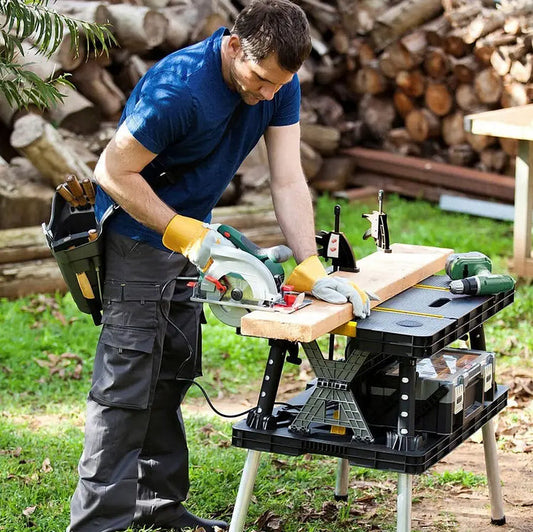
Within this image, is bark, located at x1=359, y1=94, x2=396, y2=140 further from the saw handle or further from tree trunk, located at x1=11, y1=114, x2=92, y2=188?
the saw handle

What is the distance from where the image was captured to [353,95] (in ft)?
32.7

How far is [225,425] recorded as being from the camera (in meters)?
5.18

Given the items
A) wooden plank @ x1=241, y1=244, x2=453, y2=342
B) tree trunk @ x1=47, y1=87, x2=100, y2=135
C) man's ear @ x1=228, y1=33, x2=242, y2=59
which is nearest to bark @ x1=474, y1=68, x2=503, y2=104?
tree trunk @ x1=47, y1=87, x2=100, y2=135

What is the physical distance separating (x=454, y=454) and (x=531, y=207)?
2.38 metres

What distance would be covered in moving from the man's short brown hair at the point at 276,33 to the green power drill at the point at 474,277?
1.00 metres

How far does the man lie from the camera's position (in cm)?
334

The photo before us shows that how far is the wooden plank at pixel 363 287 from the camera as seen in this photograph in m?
3.09

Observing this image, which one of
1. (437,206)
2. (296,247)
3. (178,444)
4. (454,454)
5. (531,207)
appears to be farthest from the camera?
(437,206)

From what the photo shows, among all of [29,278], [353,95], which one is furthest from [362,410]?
[353,95]

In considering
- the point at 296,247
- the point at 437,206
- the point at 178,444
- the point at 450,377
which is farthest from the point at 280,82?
the point at 437,206

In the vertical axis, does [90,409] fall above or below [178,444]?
above

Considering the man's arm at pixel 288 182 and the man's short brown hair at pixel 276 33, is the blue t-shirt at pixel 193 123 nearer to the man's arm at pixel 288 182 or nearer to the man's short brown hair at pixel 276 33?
the man's arm at pixel 288 182

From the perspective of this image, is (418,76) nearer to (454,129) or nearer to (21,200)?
(454,129)

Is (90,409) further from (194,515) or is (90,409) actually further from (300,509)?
(300,509)
